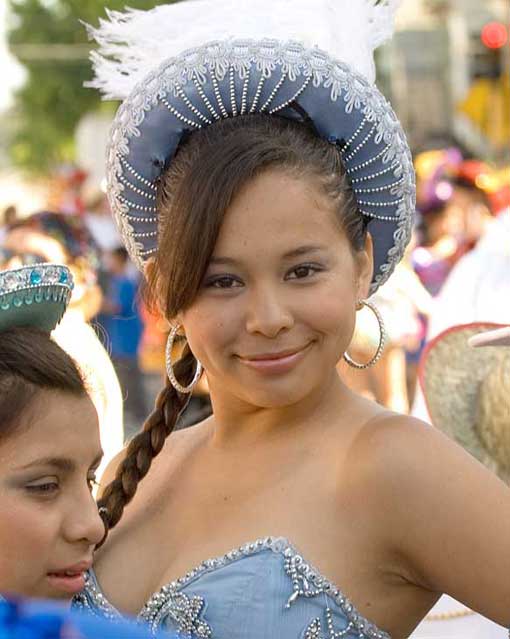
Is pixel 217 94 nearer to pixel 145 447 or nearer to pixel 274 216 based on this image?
pixel 274 216

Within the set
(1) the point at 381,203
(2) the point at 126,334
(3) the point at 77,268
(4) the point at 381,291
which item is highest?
(2) the point at 126,334

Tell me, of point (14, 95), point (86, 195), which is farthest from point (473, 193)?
point (14, 95)

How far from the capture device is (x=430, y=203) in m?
9.17

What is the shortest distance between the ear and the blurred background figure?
113 centimetres

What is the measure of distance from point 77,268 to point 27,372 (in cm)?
457

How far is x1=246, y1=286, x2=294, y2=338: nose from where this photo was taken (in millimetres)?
1902

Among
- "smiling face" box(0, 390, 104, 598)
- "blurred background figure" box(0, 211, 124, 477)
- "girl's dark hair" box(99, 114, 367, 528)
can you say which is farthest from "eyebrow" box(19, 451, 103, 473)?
"blurred background figure" box(0, 211, 124, 477)

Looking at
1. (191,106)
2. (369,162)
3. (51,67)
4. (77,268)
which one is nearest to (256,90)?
(191,106)

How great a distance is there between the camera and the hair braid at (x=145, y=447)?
2.25 meters

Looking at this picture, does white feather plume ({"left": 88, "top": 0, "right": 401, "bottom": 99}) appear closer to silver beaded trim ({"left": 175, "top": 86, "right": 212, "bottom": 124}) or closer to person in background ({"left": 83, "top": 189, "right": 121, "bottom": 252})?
silver beaded trim ({"left": 175, "top": 86, "right": 212, "bottom": 124})

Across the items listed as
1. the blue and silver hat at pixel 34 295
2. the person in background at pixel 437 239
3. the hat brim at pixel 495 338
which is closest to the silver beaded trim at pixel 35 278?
the blue and silver hat at pixel 34 295

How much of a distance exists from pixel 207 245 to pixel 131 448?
56 centimetres

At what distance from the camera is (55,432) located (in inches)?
70.4

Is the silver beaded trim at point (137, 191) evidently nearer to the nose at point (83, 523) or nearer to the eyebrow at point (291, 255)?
the eyebrow at point (291, 255)
